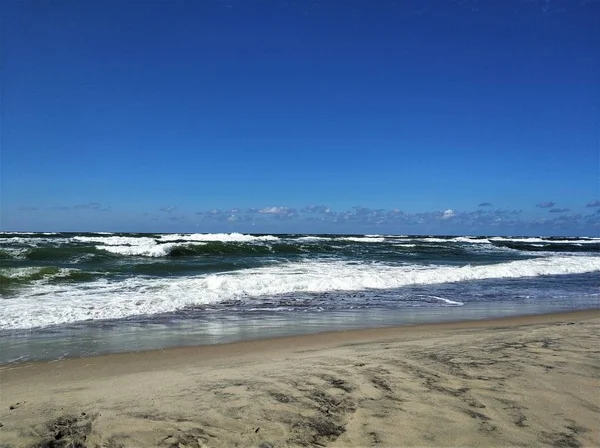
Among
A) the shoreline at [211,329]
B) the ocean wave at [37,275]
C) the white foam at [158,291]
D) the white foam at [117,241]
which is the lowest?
the shoreline at [211,329]

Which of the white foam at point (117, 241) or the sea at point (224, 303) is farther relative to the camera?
the white foam at point (117, 241)

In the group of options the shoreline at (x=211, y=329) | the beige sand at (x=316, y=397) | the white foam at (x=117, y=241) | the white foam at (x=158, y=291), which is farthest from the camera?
the white foam at (x=117, y=241)

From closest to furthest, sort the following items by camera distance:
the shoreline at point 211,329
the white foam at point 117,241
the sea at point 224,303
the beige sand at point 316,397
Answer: the beige sand at point 316,397
the shoreline at point 211,329
the sea at point 224,303
the white foam at point 117,241

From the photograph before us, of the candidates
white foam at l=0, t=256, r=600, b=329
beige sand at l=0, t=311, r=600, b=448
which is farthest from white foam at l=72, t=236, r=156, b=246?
beige sand at l=0, t=311, r=600, b=448

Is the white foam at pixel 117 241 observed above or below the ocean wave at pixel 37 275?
above

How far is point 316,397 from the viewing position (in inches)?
144

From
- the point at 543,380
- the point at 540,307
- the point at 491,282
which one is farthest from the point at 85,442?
the point at 491,282

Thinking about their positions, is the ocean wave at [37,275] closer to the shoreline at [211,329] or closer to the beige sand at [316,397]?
the shoreline at [211,329]

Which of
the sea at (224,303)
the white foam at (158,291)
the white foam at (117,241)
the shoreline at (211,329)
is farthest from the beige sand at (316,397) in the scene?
the white foam at (117,241)

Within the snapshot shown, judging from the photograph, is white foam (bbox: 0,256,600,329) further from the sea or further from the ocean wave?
the ocean wave

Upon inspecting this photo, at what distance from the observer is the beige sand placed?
2998 mm

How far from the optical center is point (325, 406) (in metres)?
3.46

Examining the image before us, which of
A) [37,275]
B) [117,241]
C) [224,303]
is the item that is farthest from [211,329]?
[117,241]

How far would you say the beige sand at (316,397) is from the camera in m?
3.00
